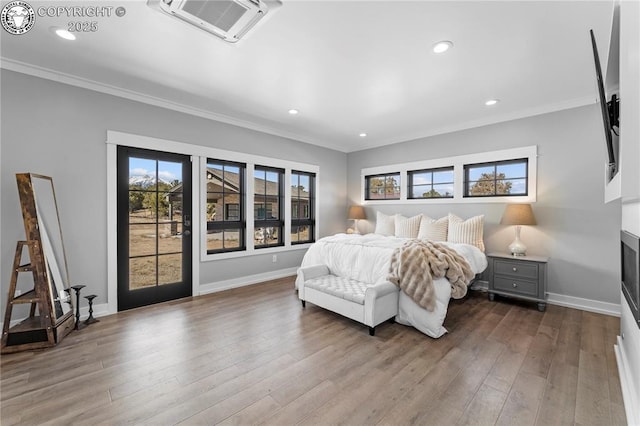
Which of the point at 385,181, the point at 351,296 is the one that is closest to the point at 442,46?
the point at 351,296

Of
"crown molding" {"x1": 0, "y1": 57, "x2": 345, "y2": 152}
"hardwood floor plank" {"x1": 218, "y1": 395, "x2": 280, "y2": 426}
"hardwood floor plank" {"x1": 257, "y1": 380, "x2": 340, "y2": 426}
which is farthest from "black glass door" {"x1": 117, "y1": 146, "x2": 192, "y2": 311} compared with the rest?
"hardwood floor plank" {"x1": 257, "y1": 380, "x2": 340, "y2": 426}

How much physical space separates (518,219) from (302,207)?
3499 mm

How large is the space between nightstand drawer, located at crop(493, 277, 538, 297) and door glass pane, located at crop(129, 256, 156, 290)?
4.53 m

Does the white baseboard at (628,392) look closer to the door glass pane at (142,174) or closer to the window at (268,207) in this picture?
the window at (268,207)

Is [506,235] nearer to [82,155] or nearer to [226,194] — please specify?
[226,194]

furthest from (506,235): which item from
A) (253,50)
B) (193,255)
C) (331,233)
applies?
(193,255)

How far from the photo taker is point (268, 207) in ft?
16.0

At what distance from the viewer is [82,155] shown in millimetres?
3021

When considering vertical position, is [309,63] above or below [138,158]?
above

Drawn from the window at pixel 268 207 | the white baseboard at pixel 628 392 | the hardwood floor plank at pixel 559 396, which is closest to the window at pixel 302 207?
the window at pixel 268 207

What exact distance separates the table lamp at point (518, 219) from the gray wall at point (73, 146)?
4.28 m

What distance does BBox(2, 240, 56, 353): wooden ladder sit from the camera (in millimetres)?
2350

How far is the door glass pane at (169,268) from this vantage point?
3.58m

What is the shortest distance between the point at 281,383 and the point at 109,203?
2.83 meters
